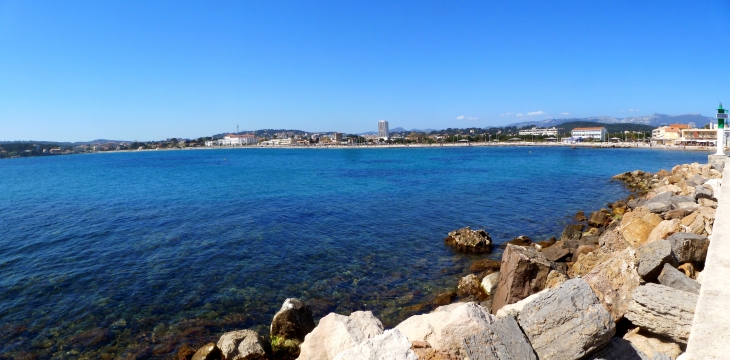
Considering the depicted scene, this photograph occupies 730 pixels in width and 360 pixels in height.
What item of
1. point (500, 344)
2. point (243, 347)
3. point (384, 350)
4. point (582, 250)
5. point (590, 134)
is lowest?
point (243, 347)

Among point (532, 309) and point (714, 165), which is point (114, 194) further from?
point (714, 165)

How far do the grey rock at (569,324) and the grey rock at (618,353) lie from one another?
17 cm

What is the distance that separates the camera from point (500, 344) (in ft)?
17.8

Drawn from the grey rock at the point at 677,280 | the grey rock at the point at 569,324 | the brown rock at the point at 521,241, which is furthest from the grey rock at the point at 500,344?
the brown rock at the point at 521,241

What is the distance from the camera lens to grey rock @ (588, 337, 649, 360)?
18.2ft

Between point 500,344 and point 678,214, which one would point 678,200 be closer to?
point 678,214

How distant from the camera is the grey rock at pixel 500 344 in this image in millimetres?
5266

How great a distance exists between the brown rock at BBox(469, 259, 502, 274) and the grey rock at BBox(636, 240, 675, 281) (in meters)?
6.78

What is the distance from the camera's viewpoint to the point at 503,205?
2711cm

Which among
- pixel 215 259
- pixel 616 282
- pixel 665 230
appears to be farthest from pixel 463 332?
pixel 215 259

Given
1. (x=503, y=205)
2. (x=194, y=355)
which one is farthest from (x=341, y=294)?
(x=503, y=205)

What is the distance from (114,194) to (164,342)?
31.8m

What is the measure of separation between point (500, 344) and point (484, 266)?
9847 millimetres

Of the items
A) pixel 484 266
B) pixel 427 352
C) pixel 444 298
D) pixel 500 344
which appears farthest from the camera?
pixel 484 266
